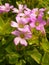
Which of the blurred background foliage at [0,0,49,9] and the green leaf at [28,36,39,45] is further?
the blurred background foliage at [0,0,49,9]

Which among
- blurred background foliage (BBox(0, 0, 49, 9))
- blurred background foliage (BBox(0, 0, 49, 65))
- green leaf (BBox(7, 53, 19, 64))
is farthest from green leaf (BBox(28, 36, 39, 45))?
blurred background foliage (BBox(0, 0, 49, 9))

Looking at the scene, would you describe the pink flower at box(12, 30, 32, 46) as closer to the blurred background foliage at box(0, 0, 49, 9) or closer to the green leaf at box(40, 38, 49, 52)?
the green leaf at box(40, 38, 49, 52)

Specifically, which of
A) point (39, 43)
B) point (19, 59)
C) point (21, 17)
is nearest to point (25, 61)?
point (19, 59)

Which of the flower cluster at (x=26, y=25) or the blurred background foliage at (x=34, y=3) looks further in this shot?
the blurred background foliage at (x=34, y=3)

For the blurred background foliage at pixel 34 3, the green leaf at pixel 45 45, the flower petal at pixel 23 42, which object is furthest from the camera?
the blurred background foliage at pixel 34 3

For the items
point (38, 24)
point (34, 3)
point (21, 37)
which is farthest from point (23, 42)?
point (34, 3)

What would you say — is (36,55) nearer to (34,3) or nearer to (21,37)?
(21,37)

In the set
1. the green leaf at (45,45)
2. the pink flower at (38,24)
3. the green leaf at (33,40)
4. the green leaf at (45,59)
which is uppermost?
the pink flower at (38,24)

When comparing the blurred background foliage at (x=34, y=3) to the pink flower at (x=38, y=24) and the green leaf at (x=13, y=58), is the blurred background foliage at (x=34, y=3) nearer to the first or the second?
the pink flower at (x=38, y=24)

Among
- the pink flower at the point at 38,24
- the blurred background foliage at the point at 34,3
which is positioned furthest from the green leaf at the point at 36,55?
the blurred background foliage at the point at 34,3
